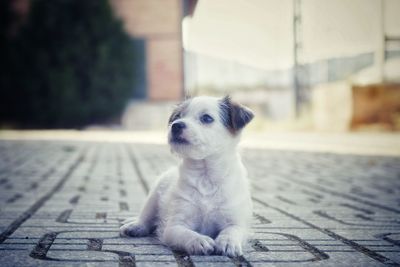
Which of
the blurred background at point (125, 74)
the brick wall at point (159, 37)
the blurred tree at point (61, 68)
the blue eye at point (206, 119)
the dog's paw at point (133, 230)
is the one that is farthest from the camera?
the brick wall at point (159, 37)

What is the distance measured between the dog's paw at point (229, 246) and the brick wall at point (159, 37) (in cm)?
1876

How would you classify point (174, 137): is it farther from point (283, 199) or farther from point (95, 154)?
point (95, 154)

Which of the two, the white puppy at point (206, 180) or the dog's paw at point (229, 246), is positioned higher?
the white puppy at point (206, 180)

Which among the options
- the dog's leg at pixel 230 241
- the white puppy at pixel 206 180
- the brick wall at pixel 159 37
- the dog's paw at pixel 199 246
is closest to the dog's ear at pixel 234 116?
the white puppy at pixel 206 180

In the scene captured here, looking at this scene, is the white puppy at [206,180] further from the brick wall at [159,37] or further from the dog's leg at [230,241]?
the brick wall at [159,37]

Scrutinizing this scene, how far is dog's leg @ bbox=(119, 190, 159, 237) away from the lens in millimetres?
3465

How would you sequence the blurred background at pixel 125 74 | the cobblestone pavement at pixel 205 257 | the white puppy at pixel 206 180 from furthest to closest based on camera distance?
the blurred background at pixel 125 74
the white puppy at pixel 206 180
the cobblestone pavement at pixel 205 257

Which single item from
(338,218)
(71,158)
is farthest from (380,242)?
(71,158)

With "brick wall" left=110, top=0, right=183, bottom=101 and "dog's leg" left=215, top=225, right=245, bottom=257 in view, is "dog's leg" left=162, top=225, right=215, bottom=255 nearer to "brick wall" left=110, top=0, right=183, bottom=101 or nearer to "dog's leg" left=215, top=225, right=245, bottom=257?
"dog's leg" left=215, top=225, right=245, bottom=257

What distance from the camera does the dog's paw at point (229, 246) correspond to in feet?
9.35

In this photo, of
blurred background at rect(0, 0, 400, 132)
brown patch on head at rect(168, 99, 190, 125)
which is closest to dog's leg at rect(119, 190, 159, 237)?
brown patch on head at rect(168, 99, 190, 125)

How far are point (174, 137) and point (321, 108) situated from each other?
49.8ft

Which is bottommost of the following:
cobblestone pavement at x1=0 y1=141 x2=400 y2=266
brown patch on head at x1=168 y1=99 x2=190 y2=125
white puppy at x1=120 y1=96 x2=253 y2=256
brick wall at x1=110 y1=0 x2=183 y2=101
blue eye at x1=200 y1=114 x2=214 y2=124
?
cobblestone pavement at x1=0 y1=141 x2=400 y2=266

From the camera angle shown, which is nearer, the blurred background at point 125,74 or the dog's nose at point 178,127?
the dog's nose at point 178,127
